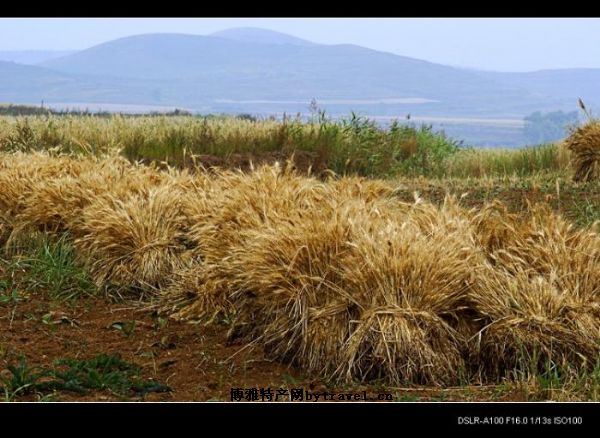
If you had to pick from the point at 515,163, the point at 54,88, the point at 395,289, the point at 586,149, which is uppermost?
the point at 586,149

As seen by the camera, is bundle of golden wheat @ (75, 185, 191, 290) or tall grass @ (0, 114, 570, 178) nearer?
bundle of golden wheat @ (75, 185, 191, 290)

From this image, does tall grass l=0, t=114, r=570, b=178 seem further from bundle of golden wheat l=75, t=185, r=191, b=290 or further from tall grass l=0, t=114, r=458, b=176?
bundle of golden wheat l=75, t=185, r=191, b=290

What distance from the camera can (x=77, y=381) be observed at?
4680 millimetres

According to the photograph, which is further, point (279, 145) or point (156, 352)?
point (279, 145)

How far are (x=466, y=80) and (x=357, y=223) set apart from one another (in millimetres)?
167357

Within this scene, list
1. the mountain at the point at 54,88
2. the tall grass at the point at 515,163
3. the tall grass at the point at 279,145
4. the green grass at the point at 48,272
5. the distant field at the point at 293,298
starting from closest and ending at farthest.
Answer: the distant field at the point at 293,298 < the green grass at the point at 48,272 < the tall grass at the point at 515,163 < the tall grass at the point at 279,145 < the mountain at the point at 54,88

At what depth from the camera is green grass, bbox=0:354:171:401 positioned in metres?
4.57

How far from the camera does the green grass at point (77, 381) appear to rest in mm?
4574

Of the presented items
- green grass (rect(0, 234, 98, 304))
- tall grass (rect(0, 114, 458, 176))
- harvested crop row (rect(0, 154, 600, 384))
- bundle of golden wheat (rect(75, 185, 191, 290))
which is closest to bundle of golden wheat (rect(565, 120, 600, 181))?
tall grass (rect(0, 114, 458, 176))

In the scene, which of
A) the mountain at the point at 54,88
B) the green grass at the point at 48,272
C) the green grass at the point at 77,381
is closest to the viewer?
the green grass at the point at 77,381

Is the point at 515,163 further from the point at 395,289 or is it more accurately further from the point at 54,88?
the point at 54,88

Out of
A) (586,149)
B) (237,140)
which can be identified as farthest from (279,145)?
(586,149)

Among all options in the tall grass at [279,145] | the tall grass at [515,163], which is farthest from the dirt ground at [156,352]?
the tall grass at [515,163]

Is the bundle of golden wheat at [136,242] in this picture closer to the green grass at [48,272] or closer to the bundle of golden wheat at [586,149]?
the green grass at [48,272]
